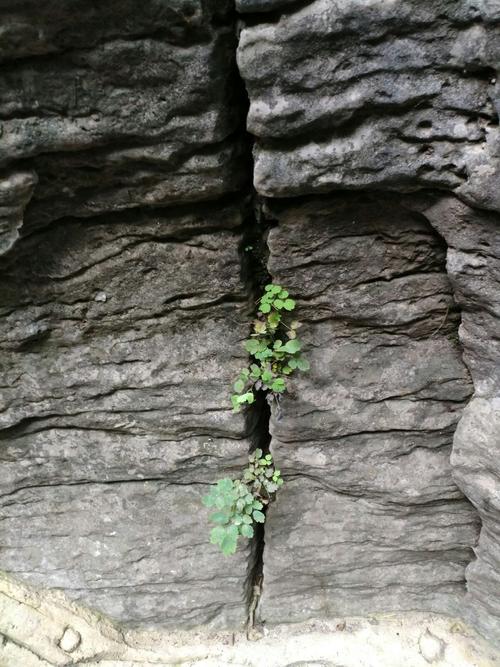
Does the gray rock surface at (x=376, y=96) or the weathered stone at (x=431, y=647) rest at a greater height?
the gray rock surface at (x=376, y=96)

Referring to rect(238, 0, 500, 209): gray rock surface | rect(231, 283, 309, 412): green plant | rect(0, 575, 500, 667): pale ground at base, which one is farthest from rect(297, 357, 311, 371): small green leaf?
rect(0, 575, 500, 667): pale ground at base

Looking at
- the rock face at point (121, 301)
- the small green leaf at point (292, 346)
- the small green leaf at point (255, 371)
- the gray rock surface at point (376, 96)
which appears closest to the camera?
the gray rock surface at point (376, 96)

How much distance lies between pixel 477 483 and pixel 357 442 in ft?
1.48

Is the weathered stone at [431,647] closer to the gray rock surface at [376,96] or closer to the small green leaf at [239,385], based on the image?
the small green leaf at [239,385]

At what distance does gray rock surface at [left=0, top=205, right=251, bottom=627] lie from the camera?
1.59m

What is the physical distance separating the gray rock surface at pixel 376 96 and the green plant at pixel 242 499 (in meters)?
Answer: 1.14

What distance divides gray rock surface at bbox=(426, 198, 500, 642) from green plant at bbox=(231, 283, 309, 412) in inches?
21.1

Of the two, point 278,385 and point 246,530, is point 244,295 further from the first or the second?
point 246,530

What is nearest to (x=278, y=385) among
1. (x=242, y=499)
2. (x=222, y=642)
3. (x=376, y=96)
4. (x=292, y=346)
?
(x=292, y=346)

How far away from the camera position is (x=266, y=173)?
1.32 metres

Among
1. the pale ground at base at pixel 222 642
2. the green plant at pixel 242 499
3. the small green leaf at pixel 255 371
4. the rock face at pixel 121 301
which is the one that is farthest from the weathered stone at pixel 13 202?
the pale ground at base at pixel 222 642

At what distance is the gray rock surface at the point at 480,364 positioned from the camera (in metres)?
1.36

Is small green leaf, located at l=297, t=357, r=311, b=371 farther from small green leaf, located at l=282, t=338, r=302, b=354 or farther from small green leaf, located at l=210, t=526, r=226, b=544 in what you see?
small green leaf, located at l=210, t=526, r=226, b=544

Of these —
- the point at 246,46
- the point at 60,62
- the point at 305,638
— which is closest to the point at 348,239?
the point at 246,46
